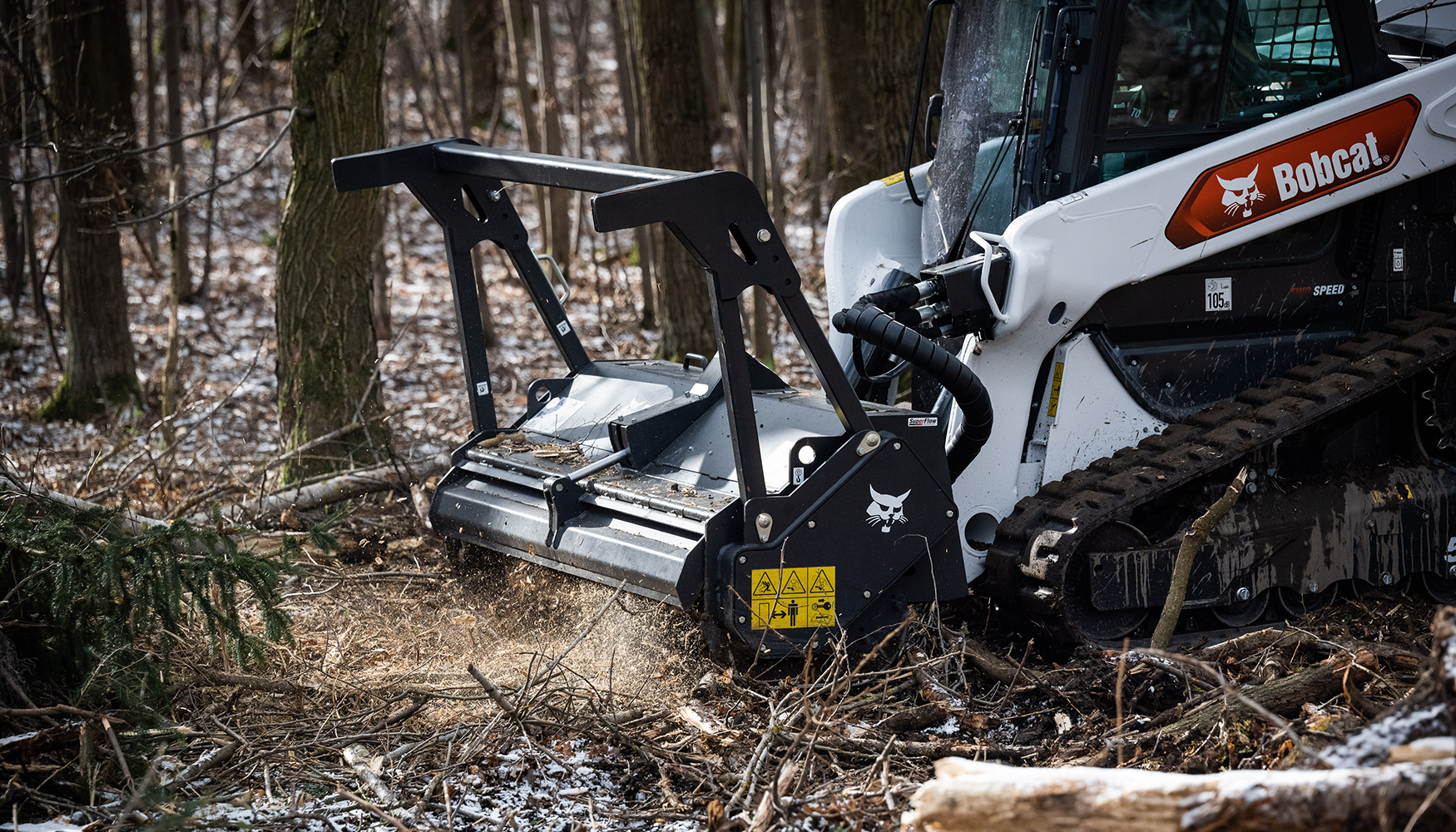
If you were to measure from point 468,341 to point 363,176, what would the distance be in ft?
2.69

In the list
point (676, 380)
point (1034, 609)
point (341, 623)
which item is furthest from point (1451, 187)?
point (341, 623)

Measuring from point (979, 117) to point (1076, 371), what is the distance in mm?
1104

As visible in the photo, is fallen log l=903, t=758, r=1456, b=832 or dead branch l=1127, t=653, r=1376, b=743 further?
dead branch l=1127, t=653, r=1376, b=743

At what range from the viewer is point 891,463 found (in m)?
4.14

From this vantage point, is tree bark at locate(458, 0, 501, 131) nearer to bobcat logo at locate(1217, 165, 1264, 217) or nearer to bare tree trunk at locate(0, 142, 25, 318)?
bare tree trunk at locate(0, 142, 25, 318)

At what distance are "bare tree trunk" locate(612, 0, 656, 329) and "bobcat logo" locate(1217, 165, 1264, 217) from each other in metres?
6.21

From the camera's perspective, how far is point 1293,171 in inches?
183

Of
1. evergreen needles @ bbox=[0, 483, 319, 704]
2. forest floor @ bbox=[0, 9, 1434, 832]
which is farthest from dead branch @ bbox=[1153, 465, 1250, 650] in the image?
evergreen needles @ bbox=[0, 483, 319, 704]

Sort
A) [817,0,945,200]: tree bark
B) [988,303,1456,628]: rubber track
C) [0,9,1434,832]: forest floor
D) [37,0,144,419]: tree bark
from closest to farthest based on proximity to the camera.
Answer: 1. [0,9,1434,832]: forest floor
2. [988,303,1456,628]: rubber track
3. [817,0,945,200]: tree bark
4. [37,0,144,419]: tree bark

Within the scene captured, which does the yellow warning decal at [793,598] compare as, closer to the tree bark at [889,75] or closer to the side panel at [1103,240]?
the side panel at [1103,240]

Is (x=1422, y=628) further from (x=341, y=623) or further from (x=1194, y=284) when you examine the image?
(x=341, y=623)

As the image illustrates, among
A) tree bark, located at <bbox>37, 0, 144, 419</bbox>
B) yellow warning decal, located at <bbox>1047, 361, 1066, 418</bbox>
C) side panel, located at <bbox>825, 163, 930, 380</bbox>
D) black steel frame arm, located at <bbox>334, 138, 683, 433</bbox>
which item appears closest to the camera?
black steel frame arm, located at <bbox>334, 138, 683, 433</bbox>

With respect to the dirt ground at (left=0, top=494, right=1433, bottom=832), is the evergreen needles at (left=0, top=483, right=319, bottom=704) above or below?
above

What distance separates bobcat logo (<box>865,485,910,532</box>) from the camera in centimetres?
411
